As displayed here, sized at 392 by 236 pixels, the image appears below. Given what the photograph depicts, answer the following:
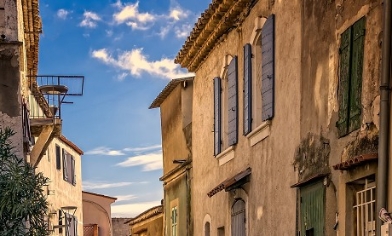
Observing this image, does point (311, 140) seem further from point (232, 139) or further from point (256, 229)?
point (232, 139)

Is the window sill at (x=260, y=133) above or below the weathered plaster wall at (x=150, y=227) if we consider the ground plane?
above

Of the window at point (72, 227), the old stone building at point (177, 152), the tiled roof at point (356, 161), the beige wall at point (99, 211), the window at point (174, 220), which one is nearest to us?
the tiled roof at point (356, 161)

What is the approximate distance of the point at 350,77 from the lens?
39.0 ft

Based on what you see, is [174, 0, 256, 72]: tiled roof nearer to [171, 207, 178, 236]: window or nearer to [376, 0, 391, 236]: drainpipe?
[171, 207, 178, 236]: window

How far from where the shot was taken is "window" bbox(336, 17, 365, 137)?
1159 centimetres

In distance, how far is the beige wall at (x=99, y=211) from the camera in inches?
1999

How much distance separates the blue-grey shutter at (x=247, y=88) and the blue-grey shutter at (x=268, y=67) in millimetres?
753

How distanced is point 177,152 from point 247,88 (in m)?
8.93

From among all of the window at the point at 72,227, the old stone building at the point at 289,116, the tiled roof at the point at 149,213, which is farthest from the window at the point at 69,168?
the old stone building at the point at 289,116

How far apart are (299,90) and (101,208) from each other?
124 ft

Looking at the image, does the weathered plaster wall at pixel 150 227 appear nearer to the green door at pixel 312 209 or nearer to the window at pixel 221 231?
Answer: the window at pixel 221 231

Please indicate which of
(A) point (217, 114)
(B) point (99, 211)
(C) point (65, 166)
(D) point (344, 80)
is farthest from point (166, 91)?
(B) point (99, 211)

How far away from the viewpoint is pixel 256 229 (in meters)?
17.2

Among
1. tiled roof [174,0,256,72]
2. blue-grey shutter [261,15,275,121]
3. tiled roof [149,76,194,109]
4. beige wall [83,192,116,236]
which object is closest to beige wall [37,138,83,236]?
tiled roof [149,76,194,109]
